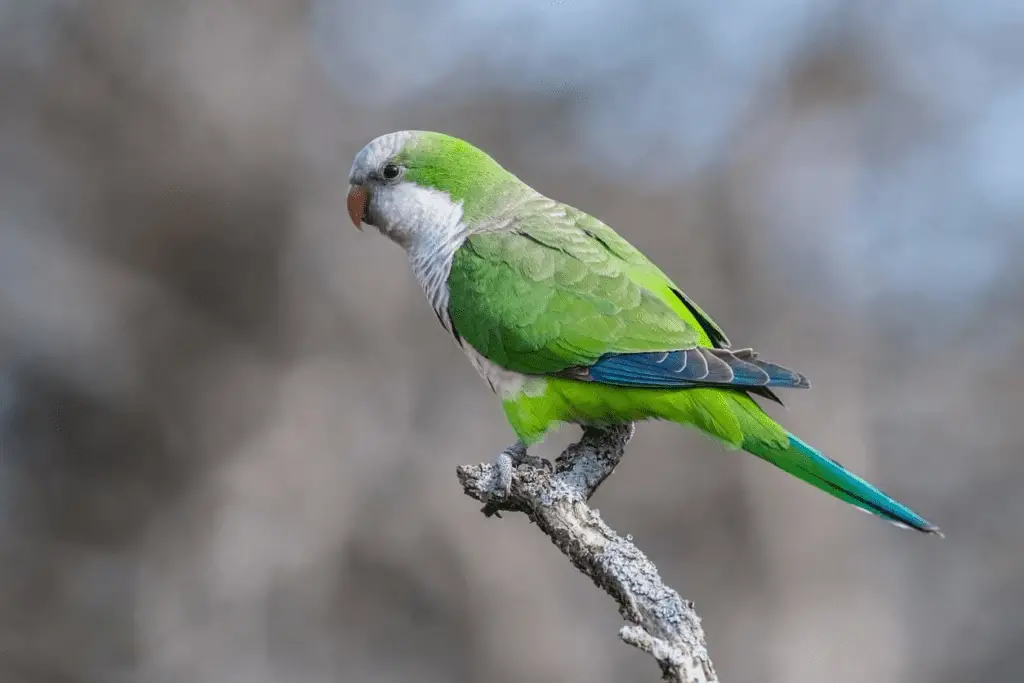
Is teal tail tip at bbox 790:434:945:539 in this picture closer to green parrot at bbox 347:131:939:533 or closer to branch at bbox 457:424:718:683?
green parrot at bbox 347:131:939:533

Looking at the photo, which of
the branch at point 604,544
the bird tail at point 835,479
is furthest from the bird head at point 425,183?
the bird tail at point 835,479

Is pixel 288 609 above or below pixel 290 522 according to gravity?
below

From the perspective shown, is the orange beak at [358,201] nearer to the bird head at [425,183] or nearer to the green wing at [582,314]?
the bird head at [425,183]

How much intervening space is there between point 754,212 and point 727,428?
548 centimetres

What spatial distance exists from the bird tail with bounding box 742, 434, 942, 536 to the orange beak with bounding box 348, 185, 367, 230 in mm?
1560

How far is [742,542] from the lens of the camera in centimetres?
713

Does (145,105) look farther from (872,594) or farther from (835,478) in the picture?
(872,594)

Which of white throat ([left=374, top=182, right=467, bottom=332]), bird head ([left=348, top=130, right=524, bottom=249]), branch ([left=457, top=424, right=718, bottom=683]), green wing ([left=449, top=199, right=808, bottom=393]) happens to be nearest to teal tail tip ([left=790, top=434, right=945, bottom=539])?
green wing ([left=449, top=199, right=808, bottom=393])

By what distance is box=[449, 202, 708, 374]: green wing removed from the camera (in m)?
2.71

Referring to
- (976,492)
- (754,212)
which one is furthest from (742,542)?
(754,212)

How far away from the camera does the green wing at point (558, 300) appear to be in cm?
271

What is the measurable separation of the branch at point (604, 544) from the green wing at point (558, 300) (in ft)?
1.03

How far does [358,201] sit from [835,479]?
6.04 feet

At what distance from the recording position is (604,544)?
7.23 feet
